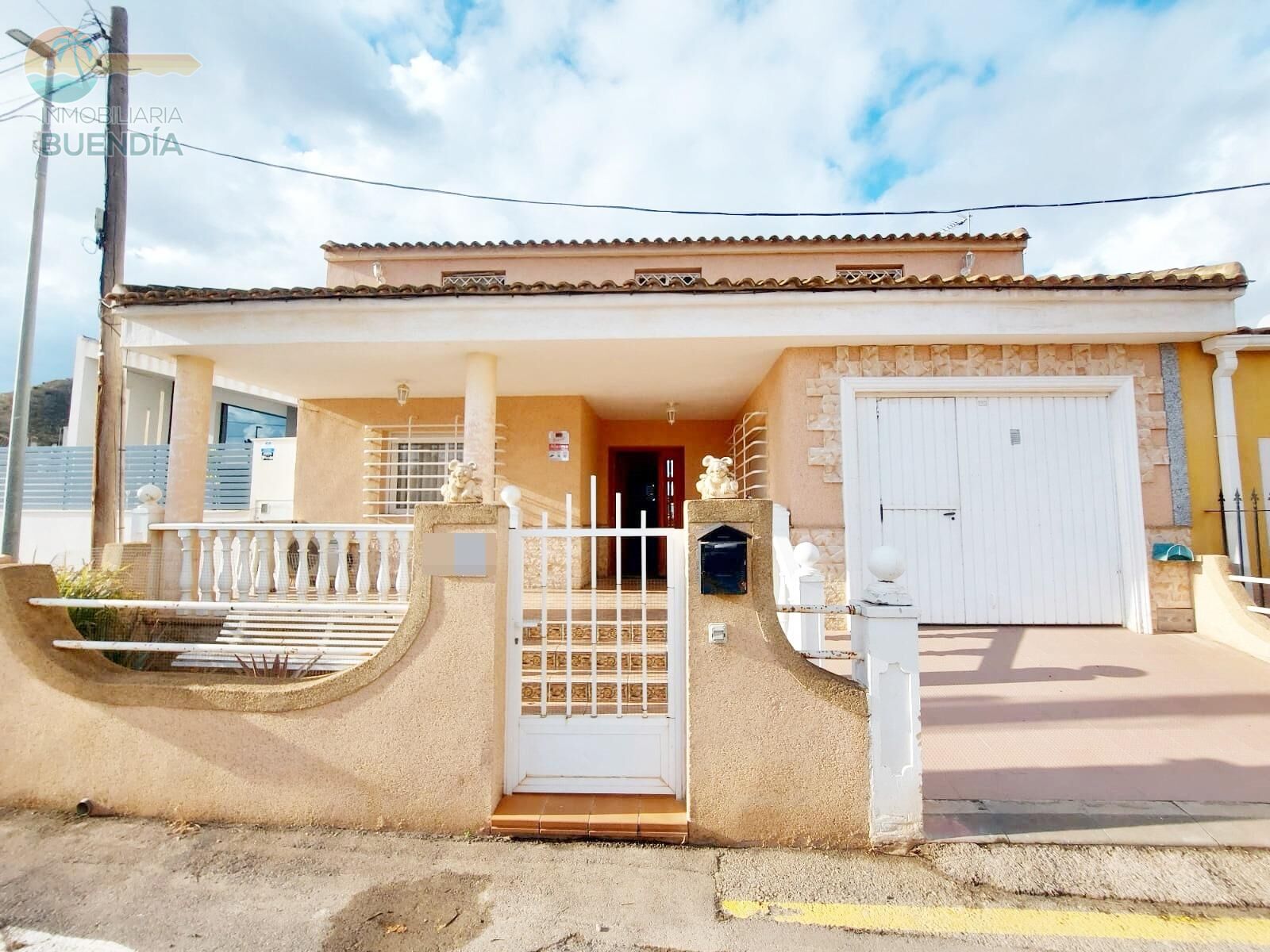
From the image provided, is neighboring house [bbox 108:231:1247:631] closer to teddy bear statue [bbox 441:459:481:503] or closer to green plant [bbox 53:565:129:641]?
green plant [bbox 53:565:129:641]

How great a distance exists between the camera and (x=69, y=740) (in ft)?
10.1

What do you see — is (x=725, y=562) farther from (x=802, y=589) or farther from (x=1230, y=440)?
(x=1230, y=440)

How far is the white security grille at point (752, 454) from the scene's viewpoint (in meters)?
7.86

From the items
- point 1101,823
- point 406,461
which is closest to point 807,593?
point 1101,823

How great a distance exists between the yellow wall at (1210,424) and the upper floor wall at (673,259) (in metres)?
6.28

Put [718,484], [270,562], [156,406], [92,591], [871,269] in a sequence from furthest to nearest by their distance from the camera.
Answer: [156,406] < [871,269] < [270,562] < [92,591] < [718,484]

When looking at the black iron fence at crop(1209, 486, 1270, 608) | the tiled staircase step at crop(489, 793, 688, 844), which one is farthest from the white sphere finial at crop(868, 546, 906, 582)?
the black iron fence at crop(1209, 486, 1270, 608)

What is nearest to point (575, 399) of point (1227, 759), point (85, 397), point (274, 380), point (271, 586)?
point (274, 380)

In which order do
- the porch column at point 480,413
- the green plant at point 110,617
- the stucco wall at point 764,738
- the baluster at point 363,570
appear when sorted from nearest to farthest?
the stucco wall at point 764,738, the green plant at point 110,617, the baluster at point 363,570, the porch column at point 480,413

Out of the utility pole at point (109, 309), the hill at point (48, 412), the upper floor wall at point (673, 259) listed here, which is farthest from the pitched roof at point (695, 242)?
the hill at point (48, 412)

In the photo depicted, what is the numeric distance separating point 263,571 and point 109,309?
→ 15.3ft

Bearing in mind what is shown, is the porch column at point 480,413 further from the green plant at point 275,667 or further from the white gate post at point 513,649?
the white gate post at point 513,649

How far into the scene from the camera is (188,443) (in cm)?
650

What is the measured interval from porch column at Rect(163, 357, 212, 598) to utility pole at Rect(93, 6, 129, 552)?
5.77ft
